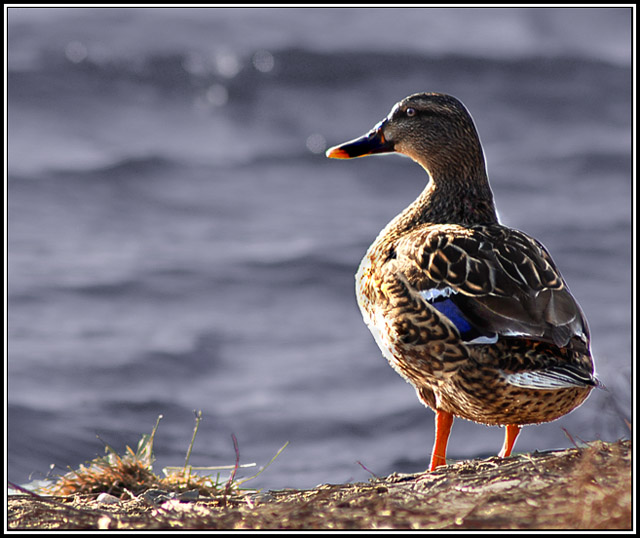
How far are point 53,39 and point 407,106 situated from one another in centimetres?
940

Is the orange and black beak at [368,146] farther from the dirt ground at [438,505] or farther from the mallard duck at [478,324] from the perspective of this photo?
Answer: the dirt ground at [438,505]

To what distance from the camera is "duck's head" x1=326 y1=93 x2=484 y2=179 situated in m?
5.69

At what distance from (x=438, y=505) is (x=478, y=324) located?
46.2 inches

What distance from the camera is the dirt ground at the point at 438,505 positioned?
305cm

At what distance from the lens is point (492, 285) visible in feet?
14.5

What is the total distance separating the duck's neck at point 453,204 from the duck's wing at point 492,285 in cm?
55

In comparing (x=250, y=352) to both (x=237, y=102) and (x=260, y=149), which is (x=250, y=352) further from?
(x=237, y=102)

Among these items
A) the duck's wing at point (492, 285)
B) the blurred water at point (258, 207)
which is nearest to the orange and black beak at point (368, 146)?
the duck's wing at point (492, 285)

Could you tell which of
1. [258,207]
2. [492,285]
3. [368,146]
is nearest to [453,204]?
[368,146]

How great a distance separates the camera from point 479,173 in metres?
5.68

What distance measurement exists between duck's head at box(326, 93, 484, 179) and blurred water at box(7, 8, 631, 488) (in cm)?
157

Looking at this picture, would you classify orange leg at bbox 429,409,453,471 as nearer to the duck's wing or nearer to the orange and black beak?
the duck's wing

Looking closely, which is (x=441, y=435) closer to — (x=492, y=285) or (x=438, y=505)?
(x=492, y=285)

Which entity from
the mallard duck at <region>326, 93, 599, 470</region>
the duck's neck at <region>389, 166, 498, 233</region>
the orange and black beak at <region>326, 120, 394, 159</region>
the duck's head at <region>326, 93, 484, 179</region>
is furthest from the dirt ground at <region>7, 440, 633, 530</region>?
the orange and black beak at <region>326, 120, 394, 159</region>
